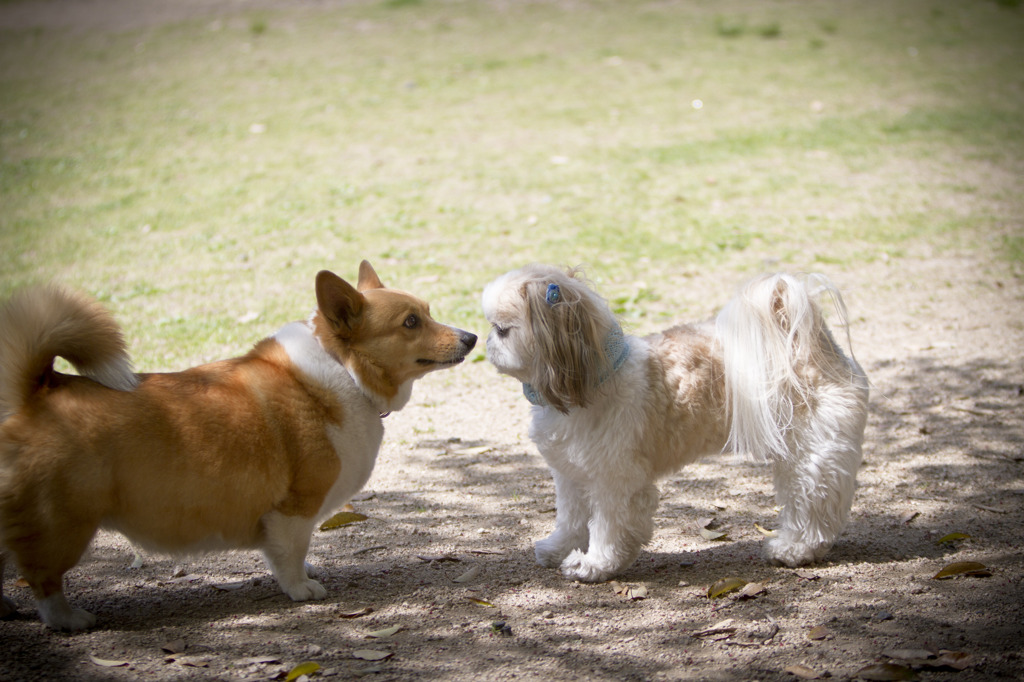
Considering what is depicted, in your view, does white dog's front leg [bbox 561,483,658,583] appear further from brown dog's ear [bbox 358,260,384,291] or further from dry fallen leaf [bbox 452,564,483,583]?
brown dog's ear [bbox 358,260,384,291]

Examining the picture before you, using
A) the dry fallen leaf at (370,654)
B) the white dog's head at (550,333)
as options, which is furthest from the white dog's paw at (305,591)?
the white dog's head at (550,333)

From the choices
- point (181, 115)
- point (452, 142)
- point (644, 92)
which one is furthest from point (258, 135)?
point (644, 92)

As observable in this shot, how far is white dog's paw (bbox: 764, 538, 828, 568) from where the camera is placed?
3793 millimetres

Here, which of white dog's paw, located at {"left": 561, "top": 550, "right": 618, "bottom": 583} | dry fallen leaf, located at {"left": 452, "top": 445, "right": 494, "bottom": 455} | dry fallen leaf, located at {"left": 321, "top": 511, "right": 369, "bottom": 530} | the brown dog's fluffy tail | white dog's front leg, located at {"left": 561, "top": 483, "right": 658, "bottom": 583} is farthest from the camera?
dry fallen leaf, located at {"left": 452, "top": 445, "right": 494, "bottom": 455}

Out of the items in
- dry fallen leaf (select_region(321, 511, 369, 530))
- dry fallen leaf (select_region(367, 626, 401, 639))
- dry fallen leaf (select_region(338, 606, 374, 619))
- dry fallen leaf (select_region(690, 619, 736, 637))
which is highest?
dry fallen leaf (select_region(321, 511, 369, 530))

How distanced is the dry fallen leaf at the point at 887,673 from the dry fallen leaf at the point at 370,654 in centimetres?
165

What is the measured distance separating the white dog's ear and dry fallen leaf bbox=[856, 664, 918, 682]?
136cm

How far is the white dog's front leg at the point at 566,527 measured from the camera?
12.7 feet

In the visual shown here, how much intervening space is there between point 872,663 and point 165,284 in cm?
708

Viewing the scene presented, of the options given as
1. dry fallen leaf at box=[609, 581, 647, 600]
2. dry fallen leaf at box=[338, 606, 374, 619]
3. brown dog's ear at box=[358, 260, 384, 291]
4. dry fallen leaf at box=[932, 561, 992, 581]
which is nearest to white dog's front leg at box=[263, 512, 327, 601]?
dry fallen leaf at box=[338, 606, 374, 619]

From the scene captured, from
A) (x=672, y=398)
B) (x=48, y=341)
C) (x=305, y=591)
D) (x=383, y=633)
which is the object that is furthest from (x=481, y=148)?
(x=383, y=633)

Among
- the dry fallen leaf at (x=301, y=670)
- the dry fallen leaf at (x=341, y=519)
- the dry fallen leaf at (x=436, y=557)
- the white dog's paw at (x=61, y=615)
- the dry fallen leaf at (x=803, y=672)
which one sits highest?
the white dog's paw at (x=61, y=615)

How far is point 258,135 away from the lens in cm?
1279

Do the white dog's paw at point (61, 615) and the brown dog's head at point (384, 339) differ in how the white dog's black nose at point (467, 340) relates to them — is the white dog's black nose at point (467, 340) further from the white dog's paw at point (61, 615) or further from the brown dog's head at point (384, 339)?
the white dog's paw at point (61, 615)
